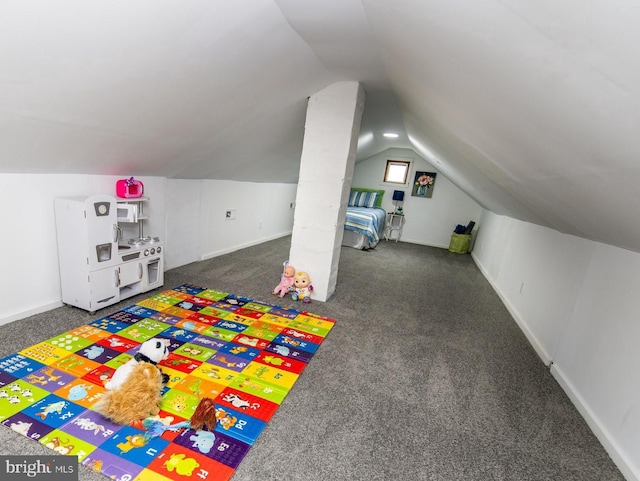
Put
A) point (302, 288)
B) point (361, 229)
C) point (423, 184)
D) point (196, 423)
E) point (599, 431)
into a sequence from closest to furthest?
point (196, 423)
point (599, 431)
point (302, 288)
point (361, 229)
point (423, 184)

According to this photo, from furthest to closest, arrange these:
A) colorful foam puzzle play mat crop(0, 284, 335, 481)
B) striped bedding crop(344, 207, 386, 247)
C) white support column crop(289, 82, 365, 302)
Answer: striped bedding crop(344, 207, 386, 247), white support column crop(289, 82, 365, 302), colorful foam puzzle play mat crop(0, 284, 335, 481)

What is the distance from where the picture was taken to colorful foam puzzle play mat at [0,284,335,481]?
133 centimetres

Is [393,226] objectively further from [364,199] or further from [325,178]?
[325,178]

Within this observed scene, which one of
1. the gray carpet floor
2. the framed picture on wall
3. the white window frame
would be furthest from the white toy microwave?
the framed picture on wall

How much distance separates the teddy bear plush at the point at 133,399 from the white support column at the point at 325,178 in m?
1.87

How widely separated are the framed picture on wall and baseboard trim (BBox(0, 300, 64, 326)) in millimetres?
6529

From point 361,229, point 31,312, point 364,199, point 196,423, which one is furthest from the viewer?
point 364,199

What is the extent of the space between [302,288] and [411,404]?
5.28 ft

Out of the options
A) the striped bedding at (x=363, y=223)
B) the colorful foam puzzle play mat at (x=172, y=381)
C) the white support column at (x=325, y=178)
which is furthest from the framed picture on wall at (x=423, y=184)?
the colorful foam puzzle play mat at (x=172, y=381)

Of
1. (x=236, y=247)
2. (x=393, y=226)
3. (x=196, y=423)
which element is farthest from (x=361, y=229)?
(x=196, y=423)

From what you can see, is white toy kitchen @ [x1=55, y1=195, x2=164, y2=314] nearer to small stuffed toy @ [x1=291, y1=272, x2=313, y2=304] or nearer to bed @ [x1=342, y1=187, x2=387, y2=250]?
small stuffed toy @ [x1=291, y1=272, x2=313, y2=304]

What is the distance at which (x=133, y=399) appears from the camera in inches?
58.4

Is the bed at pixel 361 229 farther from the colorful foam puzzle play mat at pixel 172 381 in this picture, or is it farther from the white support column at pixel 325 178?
the colorful foam puzzle play mat at pixel 172 381

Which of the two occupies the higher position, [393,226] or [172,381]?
[393,226]
